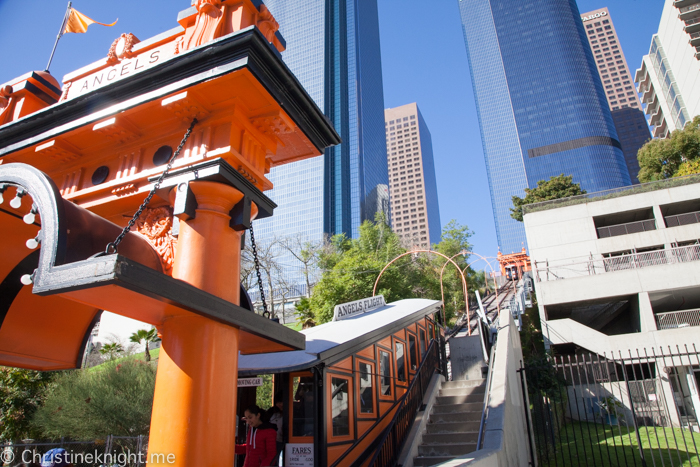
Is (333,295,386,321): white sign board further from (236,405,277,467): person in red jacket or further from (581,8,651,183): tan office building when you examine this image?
(581,8,651,183): tan office building

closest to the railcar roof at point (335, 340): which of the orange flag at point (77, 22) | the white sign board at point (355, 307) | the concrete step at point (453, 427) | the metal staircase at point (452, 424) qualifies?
the white sign board at point (355, 307)

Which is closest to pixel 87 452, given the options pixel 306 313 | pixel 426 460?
pixel 426 460

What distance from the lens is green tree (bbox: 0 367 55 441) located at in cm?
1683

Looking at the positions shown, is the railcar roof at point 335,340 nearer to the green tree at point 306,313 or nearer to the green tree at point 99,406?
the green tree at point 99,406

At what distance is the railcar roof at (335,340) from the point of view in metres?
7.82

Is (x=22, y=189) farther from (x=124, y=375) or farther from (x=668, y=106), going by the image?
(x=668, y=106)

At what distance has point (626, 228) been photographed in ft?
107

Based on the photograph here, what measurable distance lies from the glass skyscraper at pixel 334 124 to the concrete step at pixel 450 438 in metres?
77.9

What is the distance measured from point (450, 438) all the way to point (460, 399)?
7.52ft

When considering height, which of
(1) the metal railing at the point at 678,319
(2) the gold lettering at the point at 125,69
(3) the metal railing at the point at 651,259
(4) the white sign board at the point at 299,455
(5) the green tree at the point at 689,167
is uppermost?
(5) the green tree at the point at 689,167

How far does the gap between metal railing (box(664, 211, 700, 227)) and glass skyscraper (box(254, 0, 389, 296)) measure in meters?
67.0

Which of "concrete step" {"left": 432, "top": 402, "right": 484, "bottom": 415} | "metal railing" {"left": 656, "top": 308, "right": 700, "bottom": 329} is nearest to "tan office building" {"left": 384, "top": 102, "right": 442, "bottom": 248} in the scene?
"metal railing" {"left": 656, "top": 308, "right": 700, "bottom": 329}

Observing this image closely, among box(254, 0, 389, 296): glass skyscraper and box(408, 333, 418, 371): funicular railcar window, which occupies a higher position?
box(254, 0, 389, 296): glass skyscraper

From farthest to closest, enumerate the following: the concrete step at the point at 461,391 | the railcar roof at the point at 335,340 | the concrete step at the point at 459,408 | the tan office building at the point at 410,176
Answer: the tan office building at the point at 410,176, the concrete step at the point at 461,391, the concrete step at the point at 459,408, the railcar roof at the point at 335,340
